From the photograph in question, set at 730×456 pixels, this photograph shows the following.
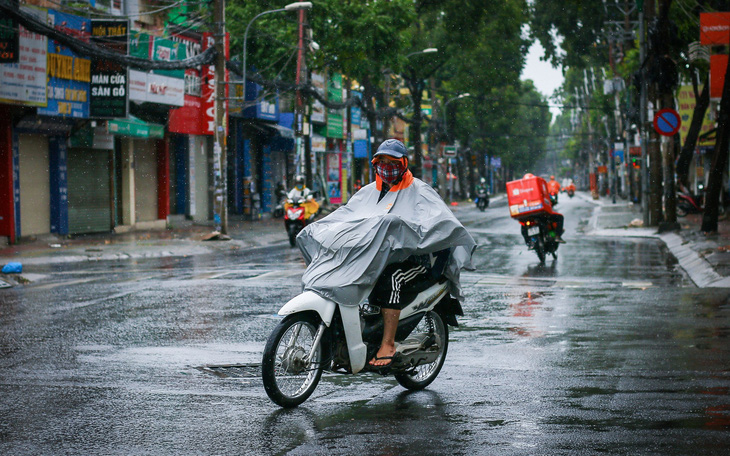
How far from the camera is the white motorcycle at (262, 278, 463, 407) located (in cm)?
593

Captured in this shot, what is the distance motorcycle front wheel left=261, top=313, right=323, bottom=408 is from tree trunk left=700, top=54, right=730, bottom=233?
62.4 ft

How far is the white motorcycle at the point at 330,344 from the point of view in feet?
19.4

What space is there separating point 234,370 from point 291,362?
1.58 m

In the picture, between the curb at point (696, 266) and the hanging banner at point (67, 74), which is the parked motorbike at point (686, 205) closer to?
the curb at point (696, 266)

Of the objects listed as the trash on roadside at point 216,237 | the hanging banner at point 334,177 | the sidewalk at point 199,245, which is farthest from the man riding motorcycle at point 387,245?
the hanging banner at point 334,177

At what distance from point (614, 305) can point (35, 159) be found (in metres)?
19.8

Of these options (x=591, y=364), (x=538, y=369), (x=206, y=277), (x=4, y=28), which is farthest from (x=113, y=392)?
(x=4, y=28)

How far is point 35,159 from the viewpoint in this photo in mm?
26766

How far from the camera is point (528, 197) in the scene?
18.5m

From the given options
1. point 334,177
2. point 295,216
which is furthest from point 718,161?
A: point 334,177

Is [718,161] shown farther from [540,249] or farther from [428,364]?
[428,364]

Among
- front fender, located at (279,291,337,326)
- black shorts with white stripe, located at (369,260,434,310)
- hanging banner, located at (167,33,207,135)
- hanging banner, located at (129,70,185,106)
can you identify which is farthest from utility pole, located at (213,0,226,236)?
front fender, located at (279,291,337,326)

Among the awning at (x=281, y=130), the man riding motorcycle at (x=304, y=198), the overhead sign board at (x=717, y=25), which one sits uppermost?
the overhead sign board at (x=717, y=25)

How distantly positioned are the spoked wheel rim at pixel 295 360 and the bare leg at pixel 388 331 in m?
0.48
